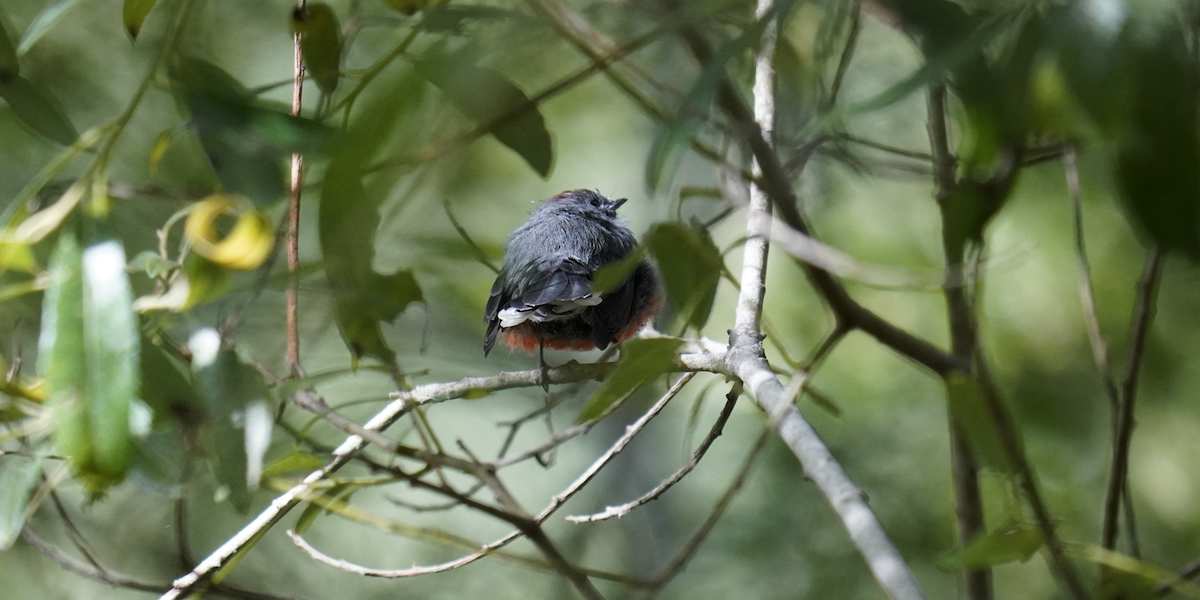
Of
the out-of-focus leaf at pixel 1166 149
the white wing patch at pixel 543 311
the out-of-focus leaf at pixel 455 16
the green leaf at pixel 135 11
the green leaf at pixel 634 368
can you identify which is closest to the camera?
the out-of-focus leaf at pixel 1166 149

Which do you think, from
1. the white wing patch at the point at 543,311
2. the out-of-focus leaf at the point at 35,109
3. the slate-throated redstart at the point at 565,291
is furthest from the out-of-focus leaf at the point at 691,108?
the white wing patch at the point at 543,311

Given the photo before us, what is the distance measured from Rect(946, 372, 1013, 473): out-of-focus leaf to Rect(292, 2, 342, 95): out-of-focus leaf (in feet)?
2.74

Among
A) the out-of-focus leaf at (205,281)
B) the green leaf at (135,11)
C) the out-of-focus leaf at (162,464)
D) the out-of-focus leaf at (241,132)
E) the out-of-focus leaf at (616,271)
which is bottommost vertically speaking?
the out-of-focus leaf at (162,464)

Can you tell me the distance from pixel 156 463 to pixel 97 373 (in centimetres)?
34

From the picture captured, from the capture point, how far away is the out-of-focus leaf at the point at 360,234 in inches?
26.9

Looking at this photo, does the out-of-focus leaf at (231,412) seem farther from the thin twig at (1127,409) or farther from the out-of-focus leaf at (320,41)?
the thin twig at (1127,409)

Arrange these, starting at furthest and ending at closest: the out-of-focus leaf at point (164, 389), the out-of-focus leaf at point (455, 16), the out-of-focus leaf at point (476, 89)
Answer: the out-of-focus leaf at point (164, 389)
the out-of-focus leaf at point (455, 16)
the out-of-focus leaf at point (476, 89)

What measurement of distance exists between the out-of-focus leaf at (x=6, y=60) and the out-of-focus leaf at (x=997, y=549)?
4.45 ft

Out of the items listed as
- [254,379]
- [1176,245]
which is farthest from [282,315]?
[1176,245]

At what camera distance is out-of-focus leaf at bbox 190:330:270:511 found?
3.80ft

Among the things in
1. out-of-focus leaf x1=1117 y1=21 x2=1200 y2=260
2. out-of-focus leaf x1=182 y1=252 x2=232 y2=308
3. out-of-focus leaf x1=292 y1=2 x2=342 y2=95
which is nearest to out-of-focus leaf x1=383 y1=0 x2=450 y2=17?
out-of-focus leaf x1=292 y1=2 x2=342 y2=95

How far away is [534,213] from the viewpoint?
11.7 ft

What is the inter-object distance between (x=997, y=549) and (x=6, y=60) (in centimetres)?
Result: 141

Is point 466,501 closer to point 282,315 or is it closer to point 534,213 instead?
point 282,315
